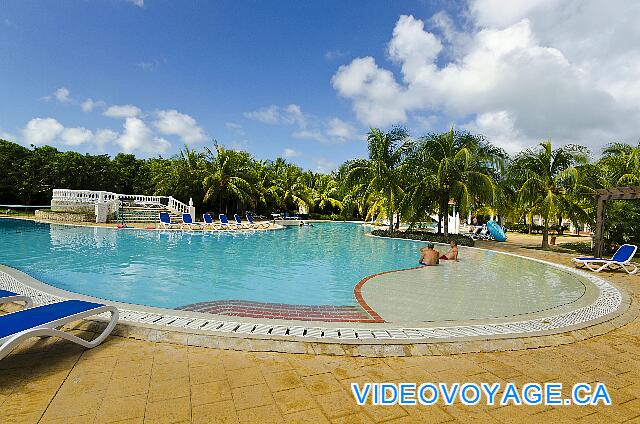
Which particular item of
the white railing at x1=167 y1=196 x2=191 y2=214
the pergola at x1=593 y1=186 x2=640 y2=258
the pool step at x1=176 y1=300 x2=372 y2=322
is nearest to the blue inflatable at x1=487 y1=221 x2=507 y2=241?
the pergola at x1=593 y1=186 x2=640 y2=258

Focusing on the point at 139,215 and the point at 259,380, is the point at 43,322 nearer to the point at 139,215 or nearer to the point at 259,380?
the point at 259,380

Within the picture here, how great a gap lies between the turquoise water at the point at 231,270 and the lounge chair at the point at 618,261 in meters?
1.11

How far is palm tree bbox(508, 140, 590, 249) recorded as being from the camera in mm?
17203

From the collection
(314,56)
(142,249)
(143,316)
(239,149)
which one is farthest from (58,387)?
(239,149)

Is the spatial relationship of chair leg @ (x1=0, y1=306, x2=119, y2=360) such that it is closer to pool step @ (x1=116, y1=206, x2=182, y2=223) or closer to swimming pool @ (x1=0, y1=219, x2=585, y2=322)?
swimming pool @ (x1=0, y1=219, x2=585, y2=322)

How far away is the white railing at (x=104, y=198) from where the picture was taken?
90.9ft

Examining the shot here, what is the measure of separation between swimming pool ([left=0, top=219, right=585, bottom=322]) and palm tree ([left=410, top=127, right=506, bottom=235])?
418cm

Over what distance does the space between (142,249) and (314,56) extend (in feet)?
52.9

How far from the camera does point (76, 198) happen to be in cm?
2844

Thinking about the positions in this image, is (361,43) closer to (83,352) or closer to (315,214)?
(83,352)

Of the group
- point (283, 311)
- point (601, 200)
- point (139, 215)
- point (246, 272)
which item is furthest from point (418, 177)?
point (139, 215)

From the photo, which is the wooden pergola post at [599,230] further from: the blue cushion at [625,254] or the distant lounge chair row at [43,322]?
the distant lounge chair row at [43,322]

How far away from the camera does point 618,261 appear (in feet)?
36.7

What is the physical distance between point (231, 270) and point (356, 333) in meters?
7.20
